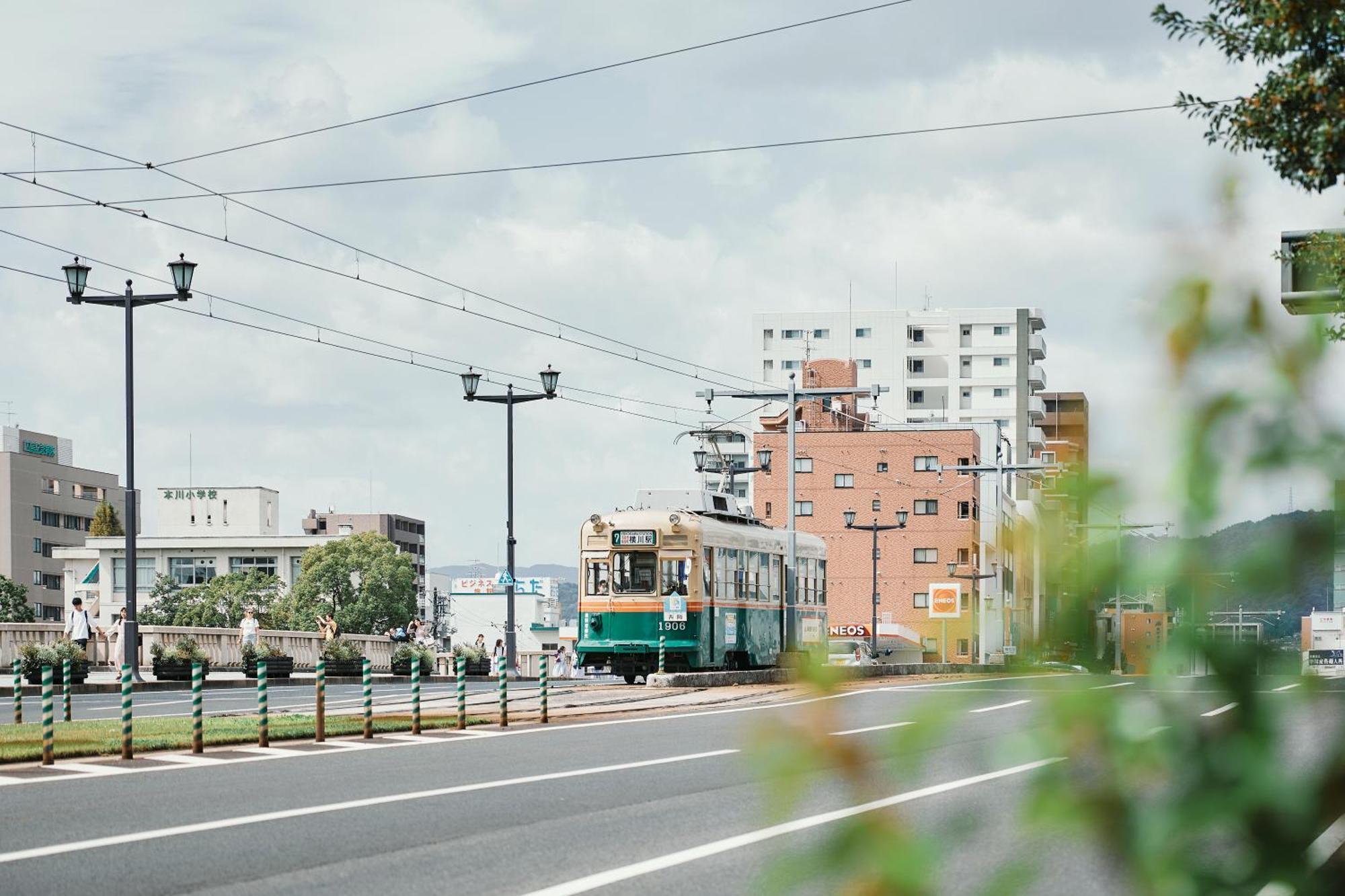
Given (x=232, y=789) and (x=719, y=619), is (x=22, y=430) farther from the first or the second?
(x=232, y=789)

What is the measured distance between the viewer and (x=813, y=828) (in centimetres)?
156

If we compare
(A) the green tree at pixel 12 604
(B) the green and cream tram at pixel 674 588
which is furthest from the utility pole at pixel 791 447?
(A) the green tree at pixel 12 604

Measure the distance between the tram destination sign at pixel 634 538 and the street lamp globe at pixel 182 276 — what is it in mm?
12066

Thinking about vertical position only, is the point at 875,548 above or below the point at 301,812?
above

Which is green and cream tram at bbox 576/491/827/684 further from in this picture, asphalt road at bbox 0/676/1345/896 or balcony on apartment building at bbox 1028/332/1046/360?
balcony on apartment building at bbox 1028/332/1046/360

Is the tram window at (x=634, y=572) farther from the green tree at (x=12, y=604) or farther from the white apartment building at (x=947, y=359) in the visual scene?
the white apartment building at (x=947, y=359)

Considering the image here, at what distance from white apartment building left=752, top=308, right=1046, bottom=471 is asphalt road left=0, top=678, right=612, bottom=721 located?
316 feet

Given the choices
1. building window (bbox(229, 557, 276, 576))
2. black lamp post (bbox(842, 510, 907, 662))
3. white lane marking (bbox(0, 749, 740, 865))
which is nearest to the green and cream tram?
white lane marking (bbox(0, 749, 740, 865))

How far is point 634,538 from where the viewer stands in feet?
A: 128

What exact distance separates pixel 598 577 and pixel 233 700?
33.6 ft

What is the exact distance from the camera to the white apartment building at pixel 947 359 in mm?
135000

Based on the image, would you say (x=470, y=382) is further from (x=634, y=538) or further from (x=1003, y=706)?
(x=1003, y=706)

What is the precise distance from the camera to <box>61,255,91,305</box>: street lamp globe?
3116 cm

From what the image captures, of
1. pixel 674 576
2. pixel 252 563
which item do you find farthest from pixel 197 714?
pixel 252 563
